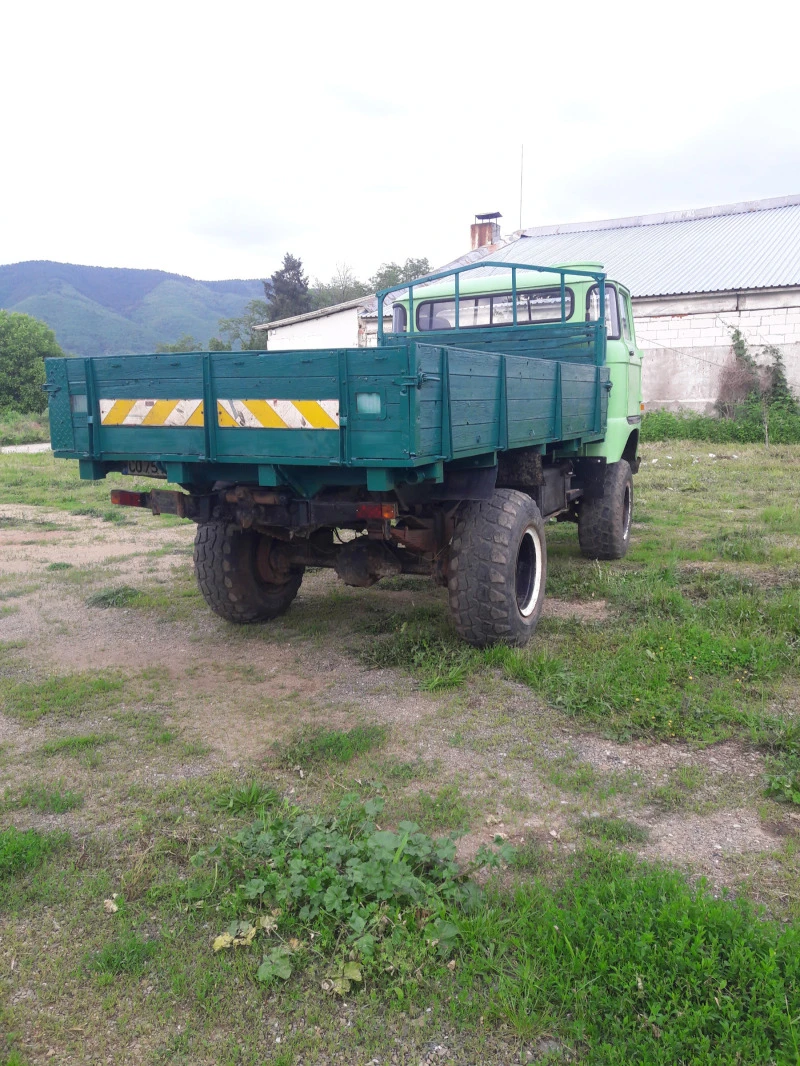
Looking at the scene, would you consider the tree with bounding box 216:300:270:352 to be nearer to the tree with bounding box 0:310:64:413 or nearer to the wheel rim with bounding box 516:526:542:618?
the tree with bounding box 0:310:64:413

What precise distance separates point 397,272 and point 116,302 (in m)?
76.6

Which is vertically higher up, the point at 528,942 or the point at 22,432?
the point at 22,432

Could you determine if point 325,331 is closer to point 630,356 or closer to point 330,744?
point 630,356

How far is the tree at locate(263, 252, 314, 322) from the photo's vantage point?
62688 mm

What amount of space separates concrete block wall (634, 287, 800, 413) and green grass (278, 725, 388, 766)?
1746cm

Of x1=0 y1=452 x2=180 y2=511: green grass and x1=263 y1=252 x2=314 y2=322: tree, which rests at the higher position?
x1=263 y1=252 x2=314 y2=322: tree

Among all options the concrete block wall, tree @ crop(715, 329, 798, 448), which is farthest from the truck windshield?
the concrete block wall

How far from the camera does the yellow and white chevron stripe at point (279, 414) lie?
4.07 m

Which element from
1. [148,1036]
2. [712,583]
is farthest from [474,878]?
[712,583]

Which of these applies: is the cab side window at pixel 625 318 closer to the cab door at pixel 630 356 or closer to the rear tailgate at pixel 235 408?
the cab door at pixel 630 356

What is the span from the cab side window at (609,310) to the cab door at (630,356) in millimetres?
104

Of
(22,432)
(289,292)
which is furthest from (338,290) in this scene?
(22,432)

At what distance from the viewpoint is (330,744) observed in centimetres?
396

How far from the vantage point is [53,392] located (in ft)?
15.6
